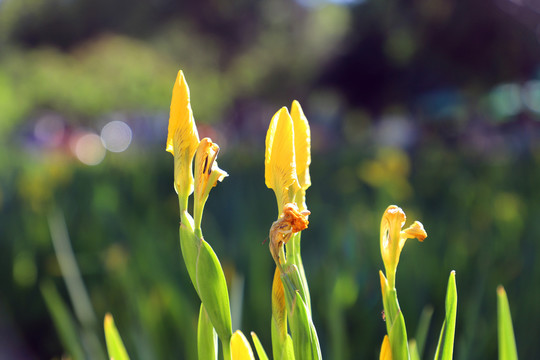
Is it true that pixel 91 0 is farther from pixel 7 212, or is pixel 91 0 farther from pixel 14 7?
pixel 7 212

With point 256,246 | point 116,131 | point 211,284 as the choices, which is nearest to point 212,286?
point 211,284

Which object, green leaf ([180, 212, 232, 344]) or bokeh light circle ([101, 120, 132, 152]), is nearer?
green leaf ([180, 212, 232, 344])

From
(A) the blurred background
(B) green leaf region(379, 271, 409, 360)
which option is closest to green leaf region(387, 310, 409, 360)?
(B) green leaf region(379, 271, 409, 360)

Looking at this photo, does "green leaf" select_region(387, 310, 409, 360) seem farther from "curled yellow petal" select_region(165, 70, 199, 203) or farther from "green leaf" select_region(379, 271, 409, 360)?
"curled yellow petal" select_region(165, 70, 199, 203)

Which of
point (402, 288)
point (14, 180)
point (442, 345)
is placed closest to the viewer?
point (442, 345)

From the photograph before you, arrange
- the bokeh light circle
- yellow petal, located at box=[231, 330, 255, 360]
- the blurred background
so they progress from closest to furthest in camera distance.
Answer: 1. yellow petal, located at box=[231, 330, 255, 360]
2. the blurred background
3. the bokeh light circle

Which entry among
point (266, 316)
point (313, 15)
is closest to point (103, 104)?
point (313, 15)

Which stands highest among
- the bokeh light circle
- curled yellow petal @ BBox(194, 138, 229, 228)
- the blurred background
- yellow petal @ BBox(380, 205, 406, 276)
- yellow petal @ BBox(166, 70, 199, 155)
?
the bokeh light circle
